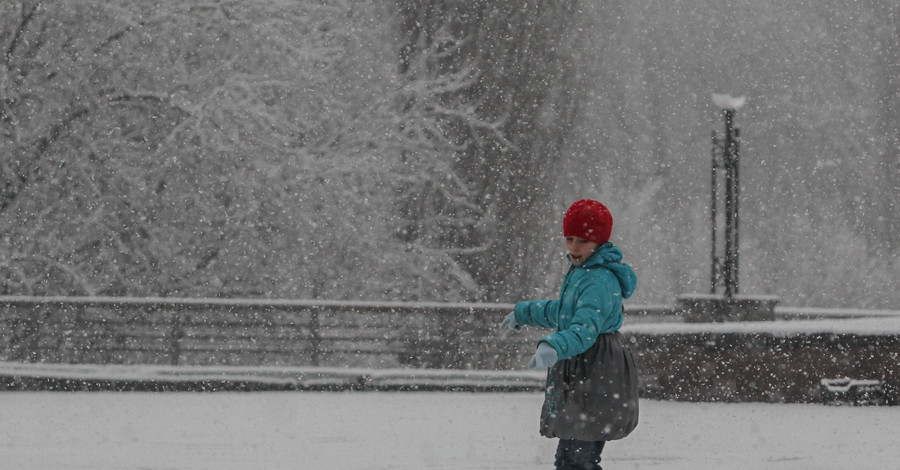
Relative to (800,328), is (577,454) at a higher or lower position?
higher

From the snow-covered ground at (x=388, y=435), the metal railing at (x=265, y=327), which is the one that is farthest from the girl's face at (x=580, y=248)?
the metal railing at (x=265, y=327)

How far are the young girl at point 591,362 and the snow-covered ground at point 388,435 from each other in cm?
277

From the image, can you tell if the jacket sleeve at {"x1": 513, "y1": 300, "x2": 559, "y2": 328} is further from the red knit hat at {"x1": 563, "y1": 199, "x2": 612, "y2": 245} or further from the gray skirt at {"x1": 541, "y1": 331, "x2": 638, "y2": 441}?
the red knit hat at {"x1": 563, "y1": 199, "x2": 612, "y2": 245}

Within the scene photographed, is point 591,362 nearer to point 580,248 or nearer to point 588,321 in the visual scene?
point 588,321

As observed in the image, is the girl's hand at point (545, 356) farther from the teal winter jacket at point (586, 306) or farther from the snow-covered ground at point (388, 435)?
the snow-covered ground at point (388, 435)

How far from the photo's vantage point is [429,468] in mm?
8172

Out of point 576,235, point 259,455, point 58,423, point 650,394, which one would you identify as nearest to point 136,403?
point 58,423

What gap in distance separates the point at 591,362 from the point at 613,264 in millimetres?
468

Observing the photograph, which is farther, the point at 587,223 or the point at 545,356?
the point at 587,223

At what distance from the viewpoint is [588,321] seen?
210 inches

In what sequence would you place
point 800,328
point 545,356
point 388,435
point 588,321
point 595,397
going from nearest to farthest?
1. point 545,356
2. point 588,321
3. point 595,397
4. point 388,435
5. point 800,328

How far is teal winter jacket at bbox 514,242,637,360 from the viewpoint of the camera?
17.3ft

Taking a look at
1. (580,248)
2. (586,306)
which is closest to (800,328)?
(580,248)

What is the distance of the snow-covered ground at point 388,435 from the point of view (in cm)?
846
